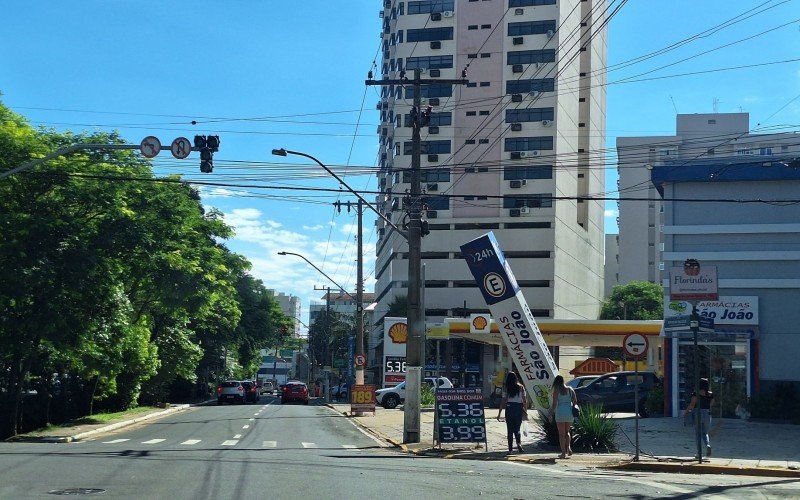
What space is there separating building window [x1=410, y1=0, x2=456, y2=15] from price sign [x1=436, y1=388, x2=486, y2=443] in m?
67.0

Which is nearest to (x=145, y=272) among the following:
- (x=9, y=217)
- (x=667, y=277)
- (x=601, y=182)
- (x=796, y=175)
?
(x=9, y=217)

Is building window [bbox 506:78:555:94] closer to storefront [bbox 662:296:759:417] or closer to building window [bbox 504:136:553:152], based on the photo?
building window [bbox 504:136:553:152]

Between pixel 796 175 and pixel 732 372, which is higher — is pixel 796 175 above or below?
above

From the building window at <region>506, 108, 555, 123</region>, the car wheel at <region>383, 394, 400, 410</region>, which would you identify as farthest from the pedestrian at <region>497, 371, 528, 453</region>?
the building window at <region>506, 108, 555, 123</region>

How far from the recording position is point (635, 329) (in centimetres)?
5006

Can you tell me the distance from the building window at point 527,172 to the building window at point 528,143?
1.75 metres

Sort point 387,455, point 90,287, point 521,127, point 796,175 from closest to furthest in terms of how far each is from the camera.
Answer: point 387,455 → point 90,287 → point 796,175 → point 521,127

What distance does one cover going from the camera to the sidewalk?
16.9 metres

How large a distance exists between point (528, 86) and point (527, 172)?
7.62m

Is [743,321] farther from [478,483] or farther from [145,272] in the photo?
[145,272]

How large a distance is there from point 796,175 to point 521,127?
52428 mm

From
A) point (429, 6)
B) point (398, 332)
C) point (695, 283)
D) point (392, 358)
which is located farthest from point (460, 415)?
point (429, 6)

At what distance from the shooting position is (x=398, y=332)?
49.9 m

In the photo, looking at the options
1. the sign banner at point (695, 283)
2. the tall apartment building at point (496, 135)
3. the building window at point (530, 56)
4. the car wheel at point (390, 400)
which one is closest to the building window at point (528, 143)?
the tall apartment building at point (496, 135)
